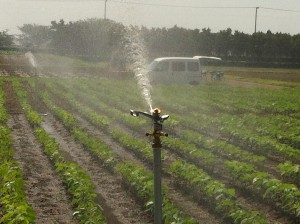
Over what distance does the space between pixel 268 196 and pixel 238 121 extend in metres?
7.63

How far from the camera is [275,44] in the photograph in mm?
70375

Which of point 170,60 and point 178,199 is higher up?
point 170,60

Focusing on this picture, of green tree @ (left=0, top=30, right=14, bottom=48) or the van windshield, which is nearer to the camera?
the van windshield

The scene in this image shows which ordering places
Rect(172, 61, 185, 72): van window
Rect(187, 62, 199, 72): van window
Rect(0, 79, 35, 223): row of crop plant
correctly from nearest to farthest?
Rect(0, 79, 35, 223): row of crop plant → Rect(172, 61, 185, 72): van window → Rect(187, 62, 199, 72): van window

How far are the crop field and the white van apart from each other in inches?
361

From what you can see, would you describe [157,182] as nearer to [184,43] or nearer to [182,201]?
[182,201]

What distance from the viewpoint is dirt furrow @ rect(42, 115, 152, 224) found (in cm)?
694

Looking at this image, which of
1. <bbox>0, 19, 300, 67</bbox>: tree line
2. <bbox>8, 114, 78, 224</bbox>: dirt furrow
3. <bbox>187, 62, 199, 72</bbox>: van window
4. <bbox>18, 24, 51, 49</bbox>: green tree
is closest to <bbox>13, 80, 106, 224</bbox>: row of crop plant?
<bbox>8, 114, 78, 224</bbox>: dirt furrow

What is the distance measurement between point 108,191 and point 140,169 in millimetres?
669

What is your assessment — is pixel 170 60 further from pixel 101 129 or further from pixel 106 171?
pixel 106 171

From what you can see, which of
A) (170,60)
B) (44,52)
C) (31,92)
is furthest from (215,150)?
(44,52)


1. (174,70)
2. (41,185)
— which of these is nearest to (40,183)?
(41,185)

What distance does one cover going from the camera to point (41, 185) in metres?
8.38

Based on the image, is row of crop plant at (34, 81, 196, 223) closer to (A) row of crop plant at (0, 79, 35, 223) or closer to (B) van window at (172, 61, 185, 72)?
(A) row of crop plant at (0, 79, 35, 223)
